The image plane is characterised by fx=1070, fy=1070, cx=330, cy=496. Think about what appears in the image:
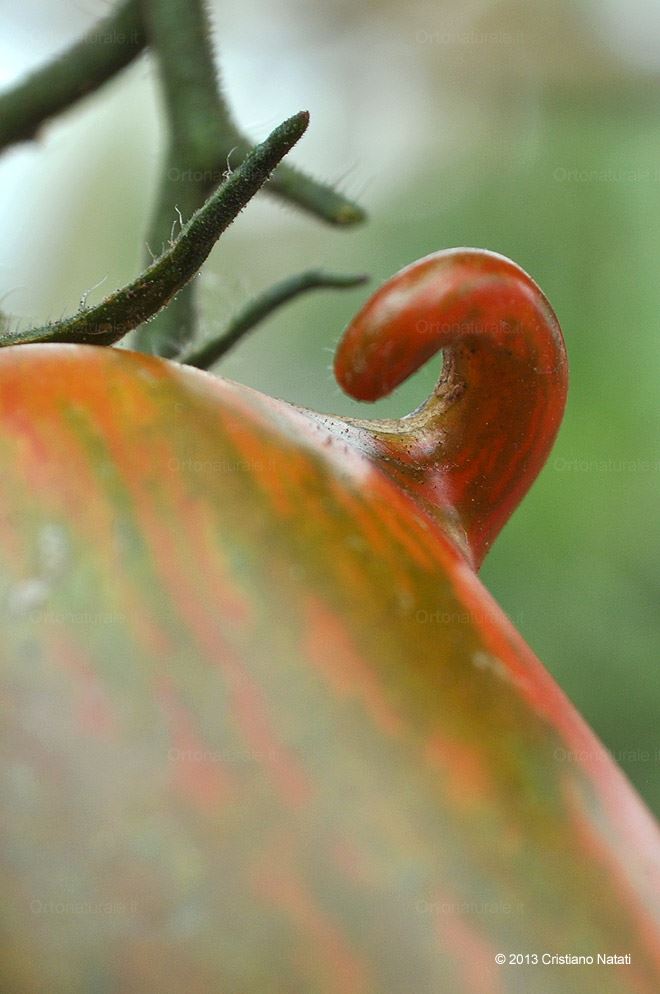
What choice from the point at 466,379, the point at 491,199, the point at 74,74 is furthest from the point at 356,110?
the point at 466,379

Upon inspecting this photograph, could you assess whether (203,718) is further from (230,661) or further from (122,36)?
(122,36)

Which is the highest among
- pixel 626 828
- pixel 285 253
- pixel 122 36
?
pixel 122 36

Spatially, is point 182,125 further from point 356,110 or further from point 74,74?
point 356,110

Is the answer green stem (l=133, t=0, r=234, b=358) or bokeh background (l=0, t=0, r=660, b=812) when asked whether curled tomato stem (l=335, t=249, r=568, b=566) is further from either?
bokeh background (l=0, t=0, r=660, b=812)

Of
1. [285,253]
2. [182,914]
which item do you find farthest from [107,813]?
[285,253]

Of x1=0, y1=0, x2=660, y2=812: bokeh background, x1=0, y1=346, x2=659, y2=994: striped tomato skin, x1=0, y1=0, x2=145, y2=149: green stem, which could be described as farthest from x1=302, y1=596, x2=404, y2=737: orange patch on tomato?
x1=0, y1=0, x2=660, y2=812: bokeh background

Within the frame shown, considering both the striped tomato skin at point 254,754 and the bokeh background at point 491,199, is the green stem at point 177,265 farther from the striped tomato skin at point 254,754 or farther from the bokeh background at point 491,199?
the bokeh background at point 491,199
